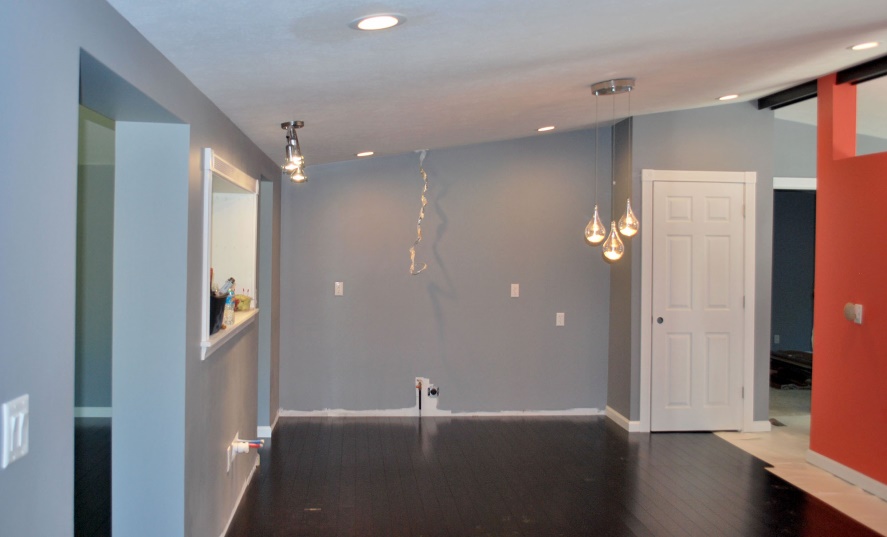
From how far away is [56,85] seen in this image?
1.58 m

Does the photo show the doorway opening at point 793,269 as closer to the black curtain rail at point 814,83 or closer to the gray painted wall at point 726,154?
the gray painted wall at point 726,154

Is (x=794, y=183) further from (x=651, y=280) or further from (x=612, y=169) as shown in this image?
(x=651, y=280)

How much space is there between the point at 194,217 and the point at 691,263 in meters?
4.12

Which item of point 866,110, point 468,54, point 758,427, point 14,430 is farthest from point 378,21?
point 866,110

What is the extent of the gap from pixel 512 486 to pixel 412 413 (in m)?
1.97

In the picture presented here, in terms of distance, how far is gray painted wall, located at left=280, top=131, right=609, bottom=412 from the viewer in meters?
6.21

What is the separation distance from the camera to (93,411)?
622 cm

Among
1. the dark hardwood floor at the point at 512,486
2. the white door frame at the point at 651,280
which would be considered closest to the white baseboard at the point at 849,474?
the dark hardwood floor at the point at 512,486

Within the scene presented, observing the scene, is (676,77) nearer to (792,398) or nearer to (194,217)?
(194,217)

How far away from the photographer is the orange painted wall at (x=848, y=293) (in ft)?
14.3

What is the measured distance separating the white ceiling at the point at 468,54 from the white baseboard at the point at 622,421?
246cm

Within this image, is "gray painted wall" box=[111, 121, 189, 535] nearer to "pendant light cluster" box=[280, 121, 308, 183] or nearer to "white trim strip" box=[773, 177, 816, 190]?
"pendant light cluster" box=[280, 121, 308, 183]

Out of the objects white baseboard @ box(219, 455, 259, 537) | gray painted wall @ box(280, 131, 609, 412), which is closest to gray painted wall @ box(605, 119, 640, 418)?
gray painted wall @ box(280, 131, 609, 412)

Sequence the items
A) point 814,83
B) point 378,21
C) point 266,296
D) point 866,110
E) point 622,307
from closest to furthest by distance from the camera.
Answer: point 378,21
point 814,83
point 266,296
point 866,110
point 622,307
